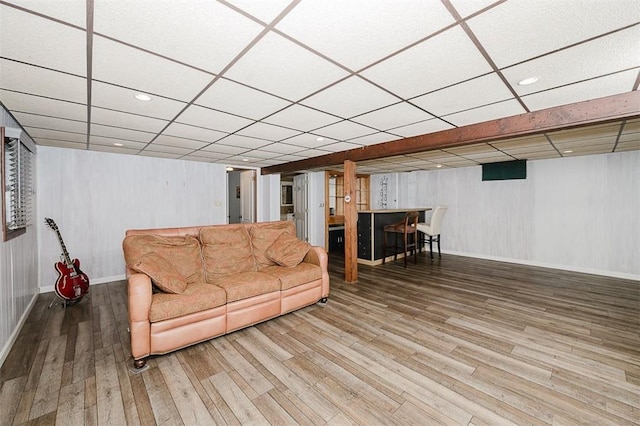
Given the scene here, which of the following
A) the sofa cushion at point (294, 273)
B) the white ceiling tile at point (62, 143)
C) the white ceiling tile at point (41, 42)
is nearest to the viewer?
the white ceiling tile at point (41, 42)

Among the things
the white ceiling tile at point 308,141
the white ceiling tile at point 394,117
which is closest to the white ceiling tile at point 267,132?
the white ceiling tile at point 308,141

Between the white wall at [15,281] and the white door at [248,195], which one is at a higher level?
the white door at [248,195]

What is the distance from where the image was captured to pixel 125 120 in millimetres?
2832

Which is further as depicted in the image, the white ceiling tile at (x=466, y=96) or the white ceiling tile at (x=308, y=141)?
the white ceiling tile at (x=308, y=141)

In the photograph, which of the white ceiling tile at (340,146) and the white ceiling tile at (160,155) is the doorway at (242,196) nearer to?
the white ceiling tile at (160,155)

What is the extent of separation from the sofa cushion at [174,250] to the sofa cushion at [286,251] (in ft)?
2.86

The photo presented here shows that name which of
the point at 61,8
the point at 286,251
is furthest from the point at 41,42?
the point at 286,251

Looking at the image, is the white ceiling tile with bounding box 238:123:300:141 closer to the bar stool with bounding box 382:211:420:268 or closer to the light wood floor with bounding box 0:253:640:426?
the light wood floor with bounding box 0:253:640:426

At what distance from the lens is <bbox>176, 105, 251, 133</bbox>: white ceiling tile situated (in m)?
2.61

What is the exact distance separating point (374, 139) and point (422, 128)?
736mm

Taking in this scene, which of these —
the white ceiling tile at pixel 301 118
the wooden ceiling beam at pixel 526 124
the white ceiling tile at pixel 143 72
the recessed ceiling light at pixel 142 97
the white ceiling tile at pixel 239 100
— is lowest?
the wooden ceiling beam at pixel 526 124

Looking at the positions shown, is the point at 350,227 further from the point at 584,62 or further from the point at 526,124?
the point at 584,62

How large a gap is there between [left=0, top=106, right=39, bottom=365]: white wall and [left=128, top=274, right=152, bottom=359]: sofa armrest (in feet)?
3.78

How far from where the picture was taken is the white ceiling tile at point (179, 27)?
1.22m
